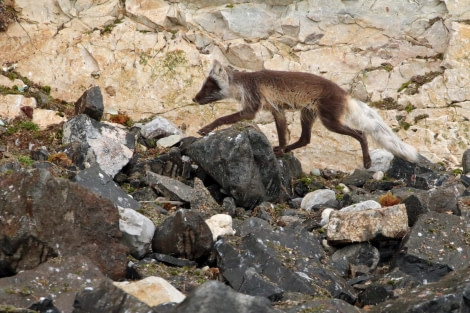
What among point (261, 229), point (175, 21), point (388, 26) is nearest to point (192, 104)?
point (175, 21)

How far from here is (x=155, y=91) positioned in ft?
48.5

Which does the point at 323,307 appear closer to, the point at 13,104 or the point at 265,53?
the point at 13,104

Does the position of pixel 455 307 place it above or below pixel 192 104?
above

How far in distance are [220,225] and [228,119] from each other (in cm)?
465

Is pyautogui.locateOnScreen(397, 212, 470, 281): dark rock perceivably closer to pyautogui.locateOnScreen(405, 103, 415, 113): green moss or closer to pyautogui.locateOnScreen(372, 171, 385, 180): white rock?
pyautogui.locateOnScreen(372, 171, 385, 180): white rock

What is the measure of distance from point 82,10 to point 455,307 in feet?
38.2

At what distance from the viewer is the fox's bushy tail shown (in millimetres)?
12680

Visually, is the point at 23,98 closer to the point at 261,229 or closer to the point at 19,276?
the point at 261,229

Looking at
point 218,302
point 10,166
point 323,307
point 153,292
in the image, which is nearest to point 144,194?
point 10,166

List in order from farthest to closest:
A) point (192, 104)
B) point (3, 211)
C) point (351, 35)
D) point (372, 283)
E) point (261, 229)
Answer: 1. point (351, 35)
2. point (192, 104)
3. point (261, 229)
4. point (372, 283)
5. point (3, 211)

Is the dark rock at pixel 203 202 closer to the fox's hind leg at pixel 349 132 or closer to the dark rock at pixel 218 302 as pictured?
the fox's hind leg at pixel 349 132

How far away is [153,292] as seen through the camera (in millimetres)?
5984

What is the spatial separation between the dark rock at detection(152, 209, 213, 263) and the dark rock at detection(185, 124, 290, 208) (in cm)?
274

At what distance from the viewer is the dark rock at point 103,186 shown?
29.4 feet
